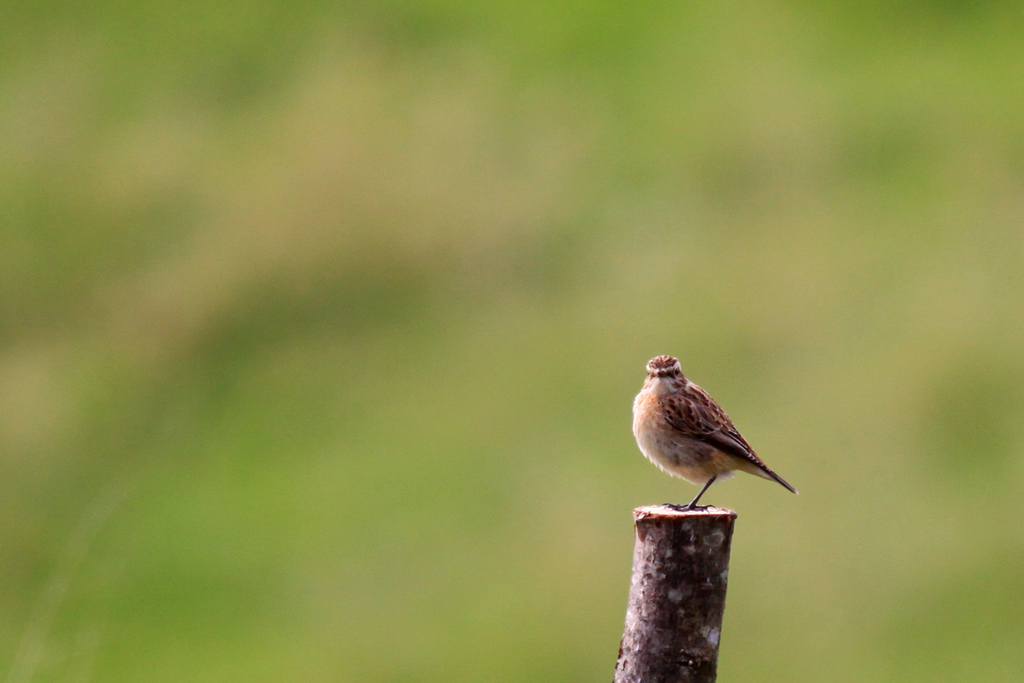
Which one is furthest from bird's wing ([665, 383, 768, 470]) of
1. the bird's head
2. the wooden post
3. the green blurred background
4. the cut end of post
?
the green blurred background

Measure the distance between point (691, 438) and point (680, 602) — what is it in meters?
2.36

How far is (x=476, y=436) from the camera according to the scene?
1738 centimetres

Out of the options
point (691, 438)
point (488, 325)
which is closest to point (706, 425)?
point (691, 438)

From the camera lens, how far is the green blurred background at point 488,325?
14.9 m

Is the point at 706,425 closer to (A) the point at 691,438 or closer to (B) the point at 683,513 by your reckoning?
(A) the point at 691,438

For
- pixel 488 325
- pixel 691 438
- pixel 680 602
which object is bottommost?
pixel 680 602

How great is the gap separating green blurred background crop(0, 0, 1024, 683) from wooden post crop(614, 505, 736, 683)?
9.09m

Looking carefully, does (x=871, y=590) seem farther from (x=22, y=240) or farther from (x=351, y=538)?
(x=22, y=240)

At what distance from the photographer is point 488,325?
19188mm

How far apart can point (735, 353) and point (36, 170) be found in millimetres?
13814

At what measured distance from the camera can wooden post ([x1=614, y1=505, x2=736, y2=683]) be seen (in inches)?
179

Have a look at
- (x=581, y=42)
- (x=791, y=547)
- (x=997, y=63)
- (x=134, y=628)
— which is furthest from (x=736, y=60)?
(x=134, y=628)

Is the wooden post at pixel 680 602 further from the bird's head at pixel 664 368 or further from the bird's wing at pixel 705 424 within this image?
the bird's head at pixel 664 368

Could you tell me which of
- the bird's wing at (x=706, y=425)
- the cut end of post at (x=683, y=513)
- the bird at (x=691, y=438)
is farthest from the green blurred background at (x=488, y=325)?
the cut end of post at (x=683, y=513)
